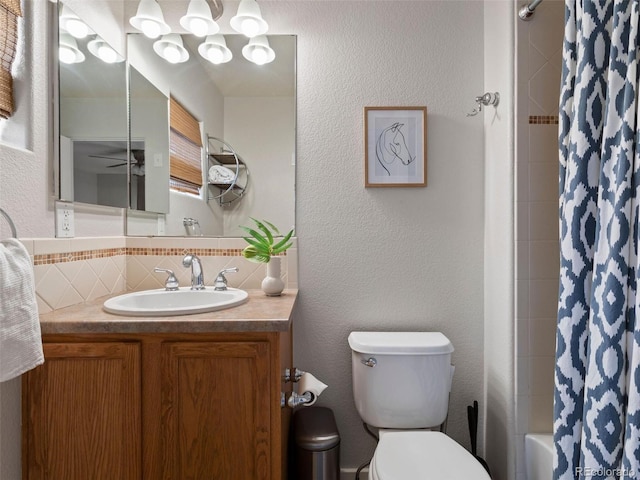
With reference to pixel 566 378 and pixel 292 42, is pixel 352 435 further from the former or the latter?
pixel 292 42

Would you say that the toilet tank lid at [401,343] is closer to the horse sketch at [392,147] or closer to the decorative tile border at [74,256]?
the horse sketch at [392,147]

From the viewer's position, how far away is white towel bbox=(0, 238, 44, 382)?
3.05ft

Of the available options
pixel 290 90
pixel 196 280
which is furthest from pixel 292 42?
pixel 196 280

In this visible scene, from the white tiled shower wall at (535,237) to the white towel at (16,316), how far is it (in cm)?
163

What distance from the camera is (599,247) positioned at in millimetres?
957

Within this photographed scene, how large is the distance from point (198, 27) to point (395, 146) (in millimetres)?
1044

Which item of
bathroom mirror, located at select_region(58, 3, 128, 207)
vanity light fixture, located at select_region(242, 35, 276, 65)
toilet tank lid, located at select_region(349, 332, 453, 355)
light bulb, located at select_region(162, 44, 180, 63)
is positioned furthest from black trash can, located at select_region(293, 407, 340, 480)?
light bulb, located at select_region(162, 44, 180, 63)

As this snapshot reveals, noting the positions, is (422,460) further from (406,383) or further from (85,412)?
(85,412)

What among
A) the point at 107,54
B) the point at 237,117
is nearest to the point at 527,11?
the point at 237,117

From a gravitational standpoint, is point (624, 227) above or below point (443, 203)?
below

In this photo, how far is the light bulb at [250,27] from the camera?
1623mm

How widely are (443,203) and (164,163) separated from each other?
1.37 m

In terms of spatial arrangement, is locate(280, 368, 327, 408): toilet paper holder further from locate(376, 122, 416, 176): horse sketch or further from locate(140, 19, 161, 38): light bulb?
locate(140, 19, 161, 38): light bulb

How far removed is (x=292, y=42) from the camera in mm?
1756
